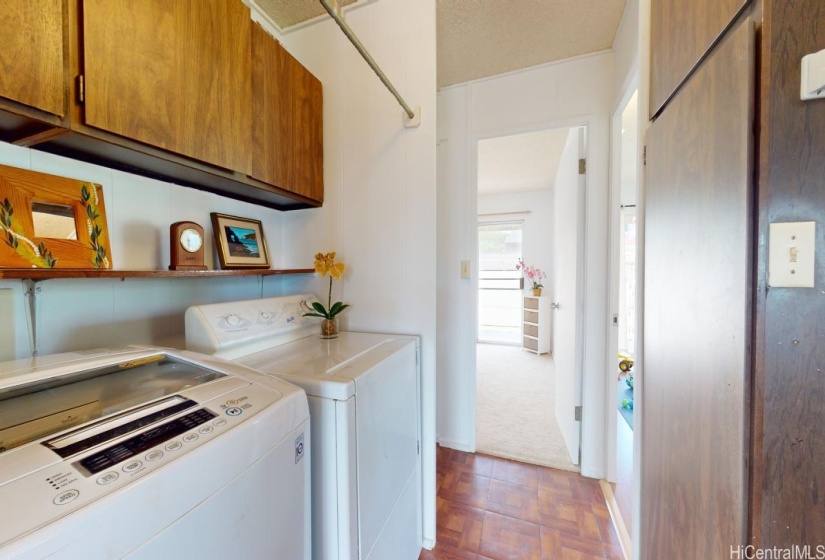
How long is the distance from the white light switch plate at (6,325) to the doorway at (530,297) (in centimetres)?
237

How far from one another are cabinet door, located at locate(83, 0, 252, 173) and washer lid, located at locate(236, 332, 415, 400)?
74 centimetres

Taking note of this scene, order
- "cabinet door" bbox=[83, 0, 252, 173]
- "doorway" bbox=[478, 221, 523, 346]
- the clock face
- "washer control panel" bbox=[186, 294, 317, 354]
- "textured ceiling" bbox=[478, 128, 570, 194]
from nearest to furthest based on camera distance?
"cabinet door" bbox=[83, 0, 252, 173] < "washer control panel" bbox=[186, 294, 317, 354] < the clock face < "textured ceiling" bbox=[478, 128, 570, 194] < "doorway" bbox=[478, 221, 523, 346]

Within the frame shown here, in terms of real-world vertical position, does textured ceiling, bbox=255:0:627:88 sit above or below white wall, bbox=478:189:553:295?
above

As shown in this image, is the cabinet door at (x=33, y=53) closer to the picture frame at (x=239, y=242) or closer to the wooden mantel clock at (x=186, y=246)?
the wooden mantel clock at (x=186, y=246)

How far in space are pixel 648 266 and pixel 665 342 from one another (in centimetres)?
30

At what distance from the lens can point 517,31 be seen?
174 cm

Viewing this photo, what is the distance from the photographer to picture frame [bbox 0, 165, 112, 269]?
0.80 metres

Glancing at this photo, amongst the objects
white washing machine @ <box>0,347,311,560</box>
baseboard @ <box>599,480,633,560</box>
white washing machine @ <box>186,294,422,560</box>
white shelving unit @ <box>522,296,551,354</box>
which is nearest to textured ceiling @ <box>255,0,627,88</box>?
white washing machine @ <box>186,294,422,560</box>

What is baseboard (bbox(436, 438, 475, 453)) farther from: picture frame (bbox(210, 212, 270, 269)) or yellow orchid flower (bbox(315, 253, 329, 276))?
picture frame (bbox(210, 212, 270, 269))

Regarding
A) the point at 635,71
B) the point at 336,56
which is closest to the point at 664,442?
the point at 635,71

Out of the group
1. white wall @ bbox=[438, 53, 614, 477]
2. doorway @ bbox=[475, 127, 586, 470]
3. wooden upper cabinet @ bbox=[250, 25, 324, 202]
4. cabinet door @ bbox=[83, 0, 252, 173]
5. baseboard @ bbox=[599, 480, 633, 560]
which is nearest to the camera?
cabinet door @ bbox=[83, 0, 252, 173]

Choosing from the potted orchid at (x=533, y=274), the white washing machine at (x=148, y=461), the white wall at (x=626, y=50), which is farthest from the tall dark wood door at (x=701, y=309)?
the potted orchid at (x=533, y=274)

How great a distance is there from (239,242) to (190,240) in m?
0.27

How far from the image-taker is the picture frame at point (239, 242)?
1347mm
